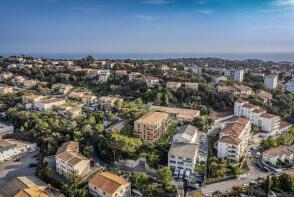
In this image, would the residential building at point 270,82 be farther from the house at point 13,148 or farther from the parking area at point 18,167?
the parking area at point 18,167

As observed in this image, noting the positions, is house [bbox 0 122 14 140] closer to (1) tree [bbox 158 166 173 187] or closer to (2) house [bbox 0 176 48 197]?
(2) house [bbox 0 176 48 197]

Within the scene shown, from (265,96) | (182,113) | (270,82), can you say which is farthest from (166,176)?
(270,82)

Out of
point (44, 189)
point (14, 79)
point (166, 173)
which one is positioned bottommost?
point (44, 189)

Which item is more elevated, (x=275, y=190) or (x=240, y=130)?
(x=240, y=130)

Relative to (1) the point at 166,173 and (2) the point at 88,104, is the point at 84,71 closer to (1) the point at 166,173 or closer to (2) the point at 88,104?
(2) the point at 88,104

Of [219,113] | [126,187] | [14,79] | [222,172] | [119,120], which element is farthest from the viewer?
[14,79]

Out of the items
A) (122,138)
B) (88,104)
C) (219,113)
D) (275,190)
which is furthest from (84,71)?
(275,190)

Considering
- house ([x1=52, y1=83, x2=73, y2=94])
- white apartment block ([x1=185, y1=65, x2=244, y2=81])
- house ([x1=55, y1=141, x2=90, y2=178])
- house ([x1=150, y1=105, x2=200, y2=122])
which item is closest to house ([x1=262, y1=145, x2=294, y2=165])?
house ([x1=150, y1=105, x2=200, y2=122])
